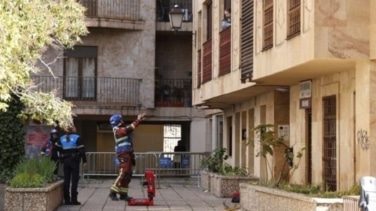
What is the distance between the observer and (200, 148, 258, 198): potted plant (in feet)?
75.1

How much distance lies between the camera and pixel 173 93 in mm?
36656

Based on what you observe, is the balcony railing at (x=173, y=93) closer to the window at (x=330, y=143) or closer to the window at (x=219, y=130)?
the window at (x=219, y=130)

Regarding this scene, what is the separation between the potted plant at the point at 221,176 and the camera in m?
22.9

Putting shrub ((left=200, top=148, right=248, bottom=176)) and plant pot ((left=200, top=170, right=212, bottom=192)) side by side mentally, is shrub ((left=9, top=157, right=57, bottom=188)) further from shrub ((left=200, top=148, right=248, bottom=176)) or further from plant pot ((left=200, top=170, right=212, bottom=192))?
plant pot ((left=200, top=170, right=212, bottom=192))

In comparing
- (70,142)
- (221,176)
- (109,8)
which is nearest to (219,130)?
(109,8)

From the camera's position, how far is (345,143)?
15766 millimetres

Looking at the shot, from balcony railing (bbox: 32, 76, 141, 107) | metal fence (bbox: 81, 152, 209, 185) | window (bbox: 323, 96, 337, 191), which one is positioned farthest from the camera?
balcony railing (bbox: 32, 76, 141, 107)

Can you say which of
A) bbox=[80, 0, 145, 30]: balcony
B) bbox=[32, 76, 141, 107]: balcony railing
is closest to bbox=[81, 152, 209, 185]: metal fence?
bbox=[32, 76, 141, 107]: balcony railing

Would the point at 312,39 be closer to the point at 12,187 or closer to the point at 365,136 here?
the point at 365,136

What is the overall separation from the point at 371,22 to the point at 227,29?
954 centimetres

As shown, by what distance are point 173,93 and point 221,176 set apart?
1386 centimetres

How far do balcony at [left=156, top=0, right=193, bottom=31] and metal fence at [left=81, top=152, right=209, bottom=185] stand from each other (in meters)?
6.61

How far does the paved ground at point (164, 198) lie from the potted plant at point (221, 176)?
0.91ft

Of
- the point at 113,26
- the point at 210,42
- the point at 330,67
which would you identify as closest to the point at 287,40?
the point at 330,67
